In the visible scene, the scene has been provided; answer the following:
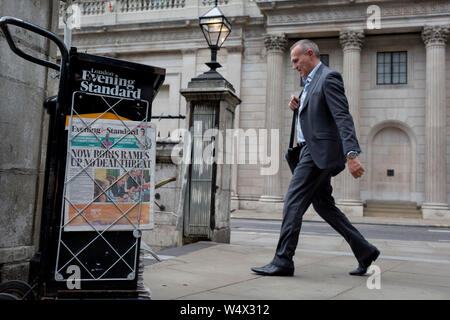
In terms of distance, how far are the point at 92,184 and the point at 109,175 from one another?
4.8 inches

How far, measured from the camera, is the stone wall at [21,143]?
11.4ft

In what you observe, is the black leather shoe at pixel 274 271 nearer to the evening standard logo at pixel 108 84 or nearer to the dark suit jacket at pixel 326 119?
the dark suit jacket at pixel 326 119

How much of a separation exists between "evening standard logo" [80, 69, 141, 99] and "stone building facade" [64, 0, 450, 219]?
58.3ft

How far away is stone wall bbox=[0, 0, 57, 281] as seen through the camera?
3.47 meters

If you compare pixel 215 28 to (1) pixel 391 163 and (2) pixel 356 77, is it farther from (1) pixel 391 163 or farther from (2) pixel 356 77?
(1) pixel 391 163

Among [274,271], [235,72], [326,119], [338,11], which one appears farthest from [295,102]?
[235,72]

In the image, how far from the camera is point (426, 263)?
5.45 meters

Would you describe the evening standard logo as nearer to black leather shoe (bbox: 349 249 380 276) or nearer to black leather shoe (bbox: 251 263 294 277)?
black leather shoe (bbox: 251 263 294 277)

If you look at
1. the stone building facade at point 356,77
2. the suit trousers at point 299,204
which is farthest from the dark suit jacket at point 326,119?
the stone building facade at point 356,77

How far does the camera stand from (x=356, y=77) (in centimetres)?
2033

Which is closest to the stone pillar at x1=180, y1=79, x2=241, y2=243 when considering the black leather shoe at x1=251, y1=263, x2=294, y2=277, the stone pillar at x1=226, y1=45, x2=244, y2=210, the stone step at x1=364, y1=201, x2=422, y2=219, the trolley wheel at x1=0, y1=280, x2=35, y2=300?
the black leather shoe at x1=251, y1=263, x2=294, y2=277

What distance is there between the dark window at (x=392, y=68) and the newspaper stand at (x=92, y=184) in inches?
797
